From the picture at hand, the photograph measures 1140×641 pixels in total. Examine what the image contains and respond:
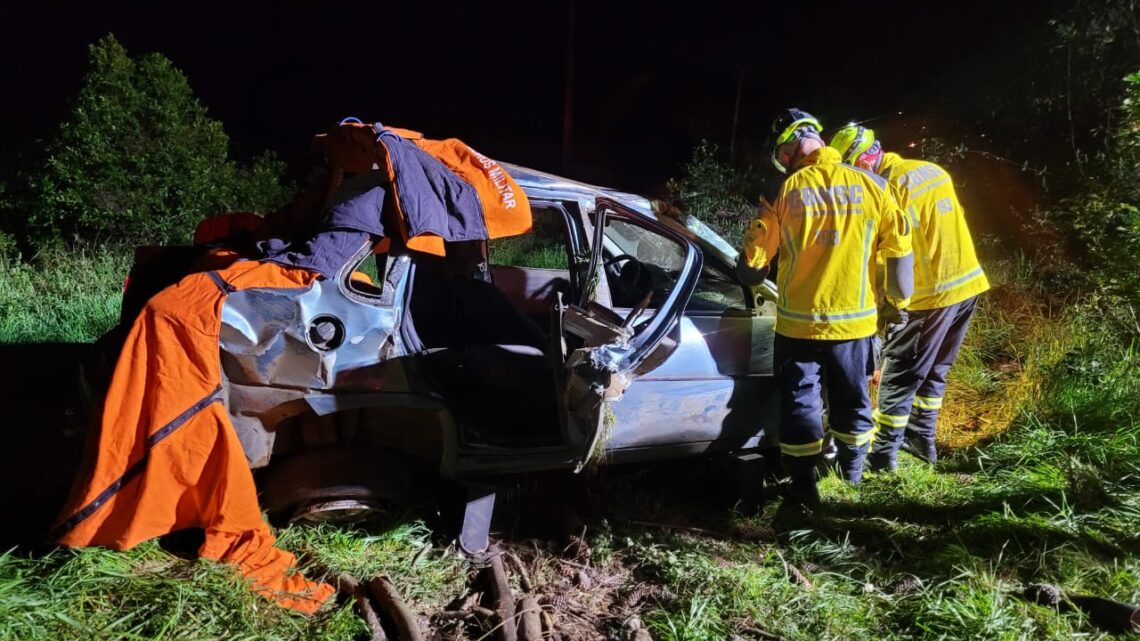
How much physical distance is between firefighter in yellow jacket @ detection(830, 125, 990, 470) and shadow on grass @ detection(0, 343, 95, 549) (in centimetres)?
368

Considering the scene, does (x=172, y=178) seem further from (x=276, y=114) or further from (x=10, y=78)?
(x=10, y=78)

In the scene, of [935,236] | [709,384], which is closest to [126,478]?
[709,384]

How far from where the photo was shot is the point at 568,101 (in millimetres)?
10797

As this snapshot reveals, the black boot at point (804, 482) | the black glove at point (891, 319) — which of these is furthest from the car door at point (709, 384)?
the black glove at point (891, 319)

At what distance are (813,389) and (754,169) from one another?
238 inches

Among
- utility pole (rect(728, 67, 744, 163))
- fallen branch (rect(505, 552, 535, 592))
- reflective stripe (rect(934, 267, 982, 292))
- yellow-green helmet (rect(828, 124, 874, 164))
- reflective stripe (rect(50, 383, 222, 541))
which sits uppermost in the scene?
utility pole (rect(728, 67, 744, 163))

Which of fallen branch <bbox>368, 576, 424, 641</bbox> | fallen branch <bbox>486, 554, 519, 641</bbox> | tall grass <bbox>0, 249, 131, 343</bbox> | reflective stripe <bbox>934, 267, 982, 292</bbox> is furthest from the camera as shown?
tall grass <bbox>0, 249, 131, 343</bbox>

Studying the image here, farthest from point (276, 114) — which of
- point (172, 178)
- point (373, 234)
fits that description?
point (373, 234)

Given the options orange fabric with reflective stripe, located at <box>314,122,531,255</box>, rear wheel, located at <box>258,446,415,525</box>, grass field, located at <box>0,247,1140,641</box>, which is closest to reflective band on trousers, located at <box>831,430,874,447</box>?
grass field, located at <box>0,247,1140,641</box>

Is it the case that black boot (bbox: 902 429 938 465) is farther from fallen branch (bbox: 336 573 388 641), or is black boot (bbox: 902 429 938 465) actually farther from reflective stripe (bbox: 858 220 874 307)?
fallen branch (bbox: 336 573 388 641)

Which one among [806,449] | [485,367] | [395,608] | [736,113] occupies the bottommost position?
[395,608]

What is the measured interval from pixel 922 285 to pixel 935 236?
0.26m

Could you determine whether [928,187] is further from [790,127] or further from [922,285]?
[790,127]

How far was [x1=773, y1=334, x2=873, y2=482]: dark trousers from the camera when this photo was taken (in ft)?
10.6
